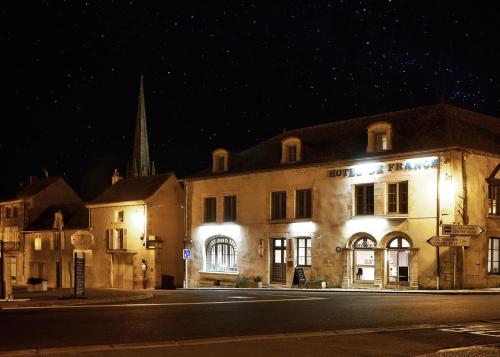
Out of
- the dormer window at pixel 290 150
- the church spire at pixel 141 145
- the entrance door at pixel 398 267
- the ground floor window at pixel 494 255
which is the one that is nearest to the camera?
the ground floor window at pixel 494 255

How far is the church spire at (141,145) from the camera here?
91088 mm

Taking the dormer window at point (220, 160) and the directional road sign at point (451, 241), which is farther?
the dormer window at point (220, 160)

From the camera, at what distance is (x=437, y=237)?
33188 mm

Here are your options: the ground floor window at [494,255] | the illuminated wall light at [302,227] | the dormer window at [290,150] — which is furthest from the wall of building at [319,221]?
the ground floor window at [494,255]

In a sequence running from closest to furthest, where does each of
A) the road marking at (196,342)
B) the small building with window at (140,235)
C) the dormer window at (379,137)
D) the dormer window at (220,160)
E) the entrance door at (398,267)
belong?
the road marking at (196,342) < the entrance door at (398,267) < the dormer window at (379,137) < the dormer window at (220,160) < the small building with window at (140,235)

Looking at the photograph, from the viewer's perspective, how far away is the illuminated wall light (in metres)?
40.8

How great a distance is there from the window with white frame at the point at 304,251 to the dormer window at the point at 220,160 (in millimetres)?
8108

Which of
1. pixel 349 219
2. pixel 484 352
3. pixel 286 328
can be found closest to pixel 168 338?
pixel 286 328

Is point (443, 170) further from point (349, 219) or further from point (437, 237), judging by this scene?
point (349, 219)

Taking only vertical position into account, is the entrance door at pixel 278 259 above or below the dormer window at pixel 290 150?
below

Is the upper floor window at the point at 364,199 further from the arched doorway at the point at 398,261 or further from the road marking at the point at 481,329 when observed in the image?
the road marking at the point at 481,329

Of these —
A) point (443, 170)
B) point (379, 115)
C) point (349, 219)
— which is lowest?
point (349, 219)

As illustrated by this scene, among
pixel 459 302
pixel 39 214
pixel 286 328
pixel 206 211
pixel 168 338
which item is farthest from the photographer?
pixel 39 214

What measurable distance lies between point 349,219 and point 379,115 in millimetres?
7232
